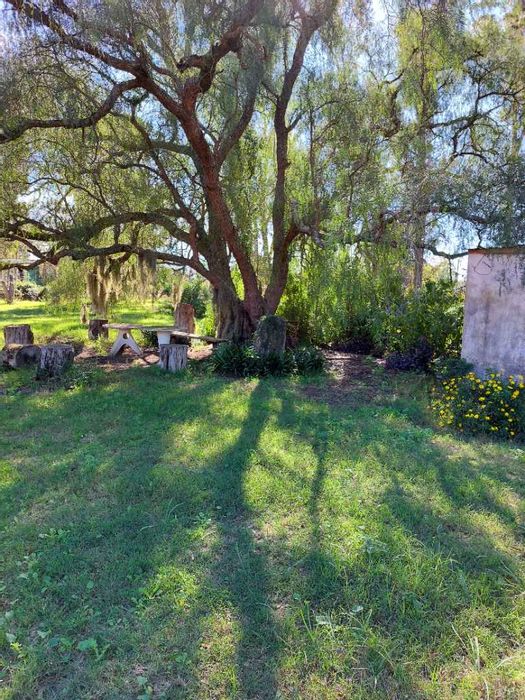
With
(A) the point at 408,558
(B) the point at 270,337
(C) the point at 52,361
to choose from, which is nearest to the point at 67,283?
(C) the point at 52,361

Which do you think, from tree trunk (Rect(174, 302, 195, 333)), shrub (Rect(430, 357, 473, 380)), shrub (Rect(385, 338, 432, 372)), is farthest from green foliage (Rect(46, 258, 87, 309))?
shrub (Rect(430, 357, 473, 380))

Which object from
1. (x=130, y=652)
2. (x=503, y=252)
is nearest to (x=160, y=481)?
(x=130, y=652)

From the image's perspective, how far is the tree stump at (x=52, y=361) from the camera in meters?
7.20

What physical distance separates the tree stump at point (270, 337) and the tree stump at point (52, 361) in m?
3.06

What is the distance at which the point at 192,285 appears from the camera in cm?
1767

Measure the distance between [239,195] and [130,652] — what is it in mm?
7889

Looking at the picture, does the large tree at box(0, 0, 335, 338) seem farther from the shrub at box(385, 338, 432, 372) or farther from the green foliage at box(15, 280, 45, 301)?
the green foliage at box(15, 280, 45, 301)

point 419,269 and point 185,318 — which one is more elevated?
point 419,269

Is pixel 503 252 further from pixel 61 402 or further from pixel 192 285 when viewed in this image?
pixel 192 285

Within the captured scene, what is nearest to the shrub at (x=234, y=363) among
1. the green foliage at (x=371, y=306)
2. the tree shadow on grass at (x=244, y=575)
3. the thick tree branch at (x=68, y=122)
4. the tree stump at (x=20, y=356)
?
the green foliage at (x=371, y=306)

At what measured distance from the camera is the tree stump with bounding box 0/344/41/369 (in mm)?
8211

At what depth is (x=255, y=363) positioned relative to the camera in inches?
306

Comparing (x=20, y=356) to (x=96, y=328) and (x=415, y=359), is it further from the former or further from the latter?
(x=415, y=359)

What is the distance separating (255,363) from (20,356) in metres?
4.13
